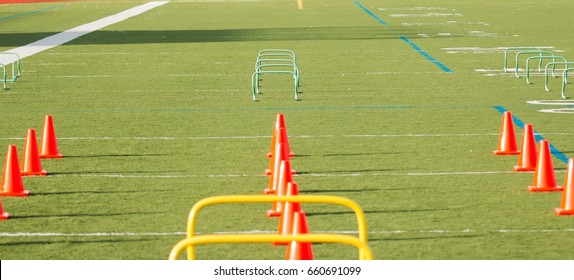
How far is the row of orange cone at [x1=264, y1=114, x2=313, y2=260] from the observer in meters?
7.96

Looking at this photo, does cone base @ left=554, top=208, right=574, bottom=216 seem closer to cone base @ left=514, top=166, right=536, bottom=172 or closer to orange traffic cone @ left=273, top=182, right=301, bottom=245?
cone base @ left=514, top=166, right=536, bottom=172

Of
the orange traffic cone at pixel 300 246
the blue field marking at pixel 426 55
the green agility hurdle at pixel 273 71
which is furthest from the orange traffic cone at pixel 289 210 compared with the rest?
the blue field marking at pixel 426 55

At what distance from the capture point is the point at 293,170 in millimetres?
12727

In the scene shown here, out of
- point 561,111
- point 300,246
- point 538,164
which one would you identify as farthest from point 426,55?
point 300,246

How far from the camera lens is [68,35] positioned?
34.9 meters

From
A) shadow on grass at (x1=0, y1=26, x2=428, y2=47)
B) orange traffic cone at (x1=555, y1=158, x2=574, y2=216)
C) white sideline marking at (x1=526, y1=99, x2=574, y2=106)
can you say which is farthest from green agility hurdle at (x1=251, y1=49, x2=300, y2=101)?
shadow on grass at (x1=0, y1=26, x2=428, y2=47)

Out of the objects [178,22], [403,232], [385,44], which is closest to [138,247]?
[403,232]

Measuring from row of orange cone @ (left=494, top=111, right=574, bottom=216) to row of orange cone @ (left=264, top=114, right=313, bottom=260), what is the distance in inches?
88.5

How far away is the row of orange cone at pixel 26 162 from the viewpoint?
11453mm

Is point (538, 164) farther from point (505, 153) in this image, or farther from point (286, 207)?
point (286, 207)

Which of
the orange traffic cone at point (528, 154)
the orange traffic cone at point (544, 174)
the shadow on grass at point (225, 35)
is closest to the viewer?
the orange traffic cone at point (544, 174)

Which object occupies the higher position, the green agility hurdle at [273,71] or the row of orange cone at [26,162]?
the green agility hurdle at [273,71]

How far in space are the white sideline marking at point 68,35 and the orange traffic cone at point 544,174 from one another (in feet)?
54.4

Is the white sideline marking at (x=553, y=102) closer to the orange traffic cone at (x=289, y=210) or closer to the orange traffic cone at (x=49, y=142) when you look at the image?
the orange traffic cone at (x=49, y=142)
